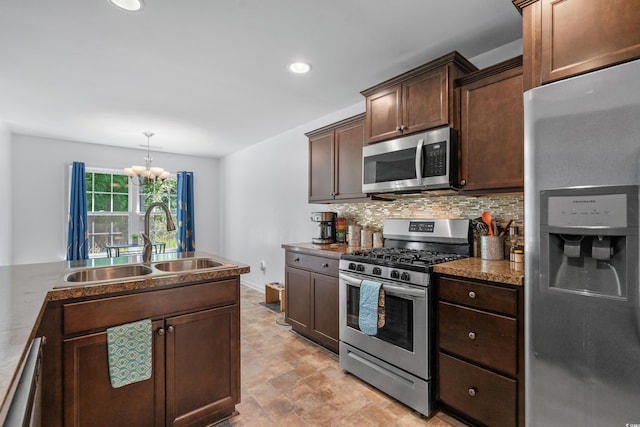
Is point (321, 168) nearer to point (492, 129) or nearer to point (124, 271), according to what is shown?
point (492, 129)

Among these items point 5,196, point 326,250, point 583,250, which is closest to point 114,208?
point 5,196

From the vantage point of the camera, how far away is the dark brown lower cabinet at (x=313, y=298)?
9.01ft

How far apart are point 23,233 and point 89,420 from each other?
14.8ft

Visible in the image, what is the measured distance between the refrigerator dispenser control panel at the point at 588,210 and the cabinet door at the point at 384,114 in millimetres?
1346

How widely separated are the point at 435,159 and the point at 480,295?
988 millimetres

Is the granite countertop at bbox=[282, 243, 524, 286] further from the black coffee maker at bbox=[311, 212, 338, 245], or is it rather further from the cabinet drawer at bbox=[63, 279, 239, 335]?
the black coffee maker at bbox=[311, 212, 338, 245]

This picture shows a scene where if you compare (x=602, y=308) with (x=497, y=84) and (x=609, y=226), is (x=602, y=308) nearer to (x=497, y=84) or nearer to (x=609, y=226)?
(x=609, y=226)

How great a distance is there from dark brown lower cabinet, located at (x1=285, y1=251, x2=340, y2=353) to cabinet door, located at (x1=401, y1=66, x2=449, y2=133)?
4.41 feet

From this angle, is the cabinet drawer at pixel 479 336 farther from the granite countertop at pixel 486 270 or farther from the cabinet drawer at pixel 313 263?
the cabinet drawer at pixel 313 263

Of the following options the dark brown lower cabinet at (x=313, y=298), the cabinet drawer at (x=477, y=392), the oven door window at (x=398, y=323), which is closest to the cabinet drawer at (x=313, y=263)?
the dark brown lower cabinet at (x=313, y=298)

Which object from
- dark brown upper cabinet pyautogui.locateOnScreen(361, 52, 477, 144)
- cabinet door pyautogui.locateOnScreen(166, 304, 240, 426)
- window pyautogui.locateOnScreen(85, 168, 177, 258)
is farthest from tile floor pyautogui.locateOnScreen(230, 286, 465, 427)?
window pyautogui.locateOnScreen(85, 168, 177, 258)

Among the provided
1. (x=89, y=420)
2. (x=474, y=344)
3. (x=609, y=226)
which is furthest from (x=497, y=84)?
(x=89, y=420)

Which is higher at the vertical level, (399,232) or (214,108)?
(214,108)

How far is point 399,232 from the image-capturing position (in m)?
2.82
